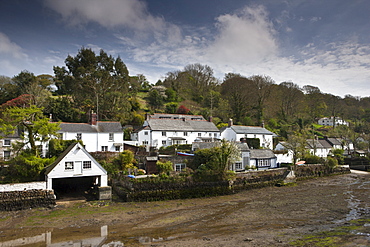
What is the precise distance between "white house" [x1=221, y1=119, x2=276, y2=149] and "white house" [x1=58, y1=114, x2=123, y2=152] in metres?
21.5

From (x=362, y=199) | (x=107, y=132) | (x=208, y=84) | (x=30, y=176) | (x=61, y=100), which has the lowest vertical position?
(x=362, y=199)

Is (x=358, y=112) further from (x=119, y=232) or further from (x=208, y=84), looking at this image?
(x=119, y=232)

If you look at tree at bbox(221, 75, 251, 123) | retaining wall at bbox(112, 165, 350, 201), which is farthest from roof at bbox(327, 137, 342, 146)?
retaining wall at bbox(112, 165, 350, 201)

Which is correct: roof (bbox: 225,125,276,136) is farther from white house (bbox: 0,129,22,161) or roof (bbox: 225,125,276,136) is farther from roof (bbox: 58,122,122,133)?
white house (bbox: 0,129,22,161)

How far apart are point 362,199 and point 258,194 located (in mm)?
10259

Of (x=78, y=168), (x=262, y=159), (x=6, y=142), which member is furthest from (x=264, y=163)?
(x=6, y=142)

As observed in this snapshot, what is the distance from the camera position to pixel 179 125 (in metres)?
44.9

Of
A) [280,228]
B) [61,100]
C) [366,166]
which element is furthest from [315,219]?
[61,100]

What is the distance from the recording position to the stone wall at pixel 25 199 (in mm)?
20344

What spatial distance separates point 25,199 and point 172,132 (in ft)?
82.2

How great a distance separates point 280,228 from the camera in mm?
16422

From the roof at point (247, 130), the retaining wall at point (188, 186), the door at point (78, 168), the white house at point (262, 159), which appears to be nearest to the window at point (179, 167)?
the retaining wall at point (188, 186)

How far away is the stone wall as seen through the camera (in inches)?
801

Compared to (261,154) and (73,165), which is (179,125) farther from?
(73,165)
